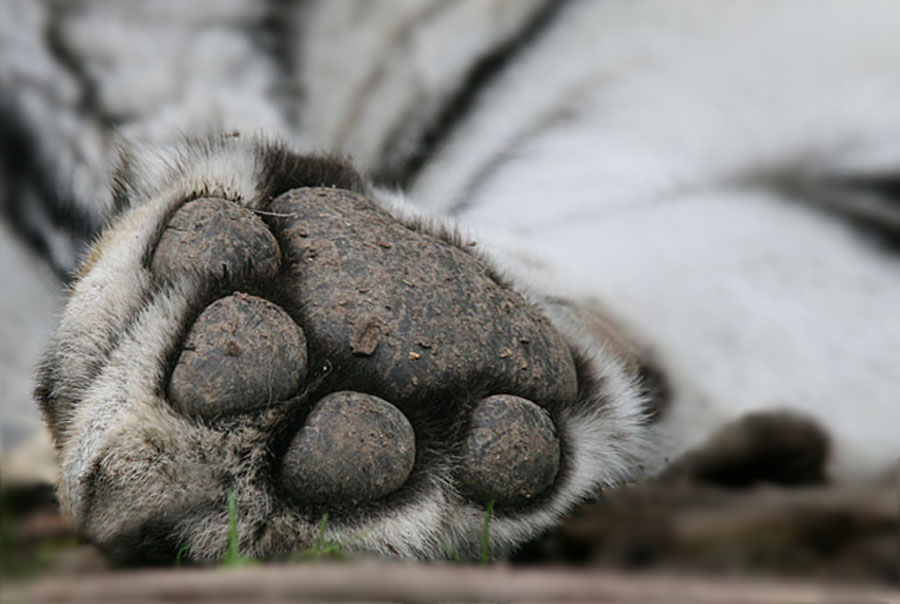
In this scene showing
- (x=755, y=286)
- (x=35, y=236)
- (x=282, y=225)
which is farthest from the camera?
(x=35, y=236)

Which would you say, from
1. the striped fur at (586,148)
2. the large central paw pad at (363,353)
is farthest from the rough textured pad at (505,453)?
the striped fur at (586,148)

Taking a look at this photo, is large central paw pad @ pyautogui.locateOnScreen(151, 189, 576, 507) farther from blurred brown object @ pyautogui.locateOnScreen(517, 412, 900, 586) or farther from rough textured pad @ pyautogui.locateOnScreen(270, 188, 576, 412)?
blurred brown object @ pyautogui.locateOnScreen(517, 412, 900, 586)

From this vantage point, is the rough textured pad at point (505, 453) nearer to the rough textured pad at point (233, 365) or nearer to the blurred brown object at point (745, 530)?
the blurred brown object at point (745, 530)

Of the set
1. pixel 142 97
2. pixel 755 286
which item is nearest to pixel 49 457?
pixel 142 97

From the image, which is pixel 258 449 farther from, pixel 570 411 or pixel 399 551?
pixel 570 411

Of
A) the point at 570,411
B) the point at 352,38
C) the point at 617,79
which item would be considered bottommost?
the point at 570,411

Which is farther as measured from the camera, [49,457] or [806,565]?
[49,457]

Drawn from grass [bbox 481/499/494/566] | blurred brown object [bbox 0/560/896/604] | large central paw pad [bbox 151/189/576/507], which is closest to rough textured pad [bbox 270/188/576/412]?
large central paw pad [bbox 151/189/576/507]
